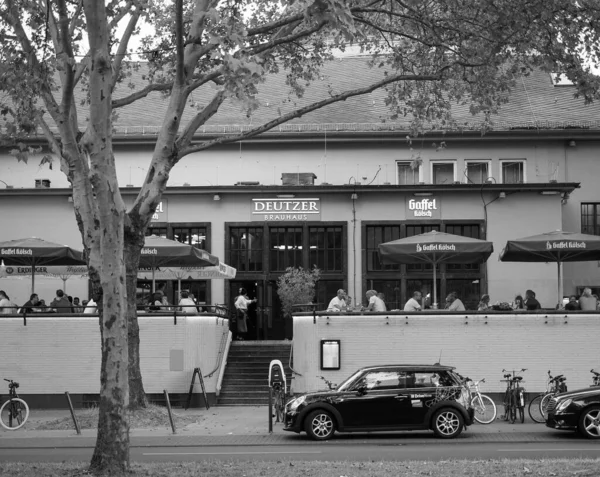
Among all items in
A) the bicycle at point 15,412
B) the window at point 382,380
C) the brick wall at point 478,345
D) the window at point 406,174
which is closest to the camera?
the window at point 382,380

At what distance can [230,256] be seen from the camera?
34.8 metres

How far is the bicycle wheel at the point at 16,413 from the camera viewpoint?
2300 cm

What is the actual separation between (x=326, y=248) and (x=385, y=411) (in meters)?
15.1

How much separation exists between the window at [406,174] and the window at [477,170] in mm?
1794

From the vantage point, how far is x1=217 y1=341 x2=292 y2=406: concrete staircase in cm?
2744

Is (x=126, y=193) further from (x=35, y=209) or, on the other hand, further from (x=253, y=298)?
(x=253, y=298)

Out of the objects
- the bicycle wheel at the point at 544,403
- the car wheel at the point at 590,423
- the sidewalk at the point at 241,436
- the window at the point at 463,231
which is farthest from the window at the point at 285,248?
the car wheel at the point at 590,423

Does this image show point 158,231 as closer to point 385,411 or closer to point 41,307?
point 41,307

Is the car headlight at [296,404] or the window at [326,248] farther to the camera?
the window at [326,248]

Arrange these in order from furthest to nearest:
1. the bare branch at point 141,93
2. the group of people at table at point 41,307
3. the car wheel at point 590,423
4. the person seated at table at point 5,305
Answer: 1. the person seated at table at point 5,305
2. the group of people at table at point 41,307
3. the bare branch at point 141,93
4. the car wheel at point 590,423

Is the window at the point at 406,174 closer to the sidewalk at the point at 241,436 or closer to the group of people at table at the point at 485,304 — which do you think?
the group of people at table at the point at 485,304

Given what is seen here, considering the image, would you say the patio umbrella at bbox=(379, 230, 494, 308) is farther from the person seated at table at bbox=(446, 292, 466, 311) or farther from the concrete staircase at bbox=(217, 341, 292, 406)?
the concrete staircase at bbox=(217, 341, 292, 406)

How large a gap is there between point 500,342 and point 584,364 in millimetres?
2260

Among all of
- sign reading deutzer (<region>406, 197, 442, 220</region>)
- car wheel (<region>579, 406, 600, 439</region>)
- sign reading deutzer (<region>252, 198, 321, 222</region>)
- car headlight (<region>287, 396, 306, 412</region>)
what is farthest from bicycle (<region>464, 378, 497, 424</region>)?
sign reading deutzer (<region>252, 198, 321, 222</region>)
